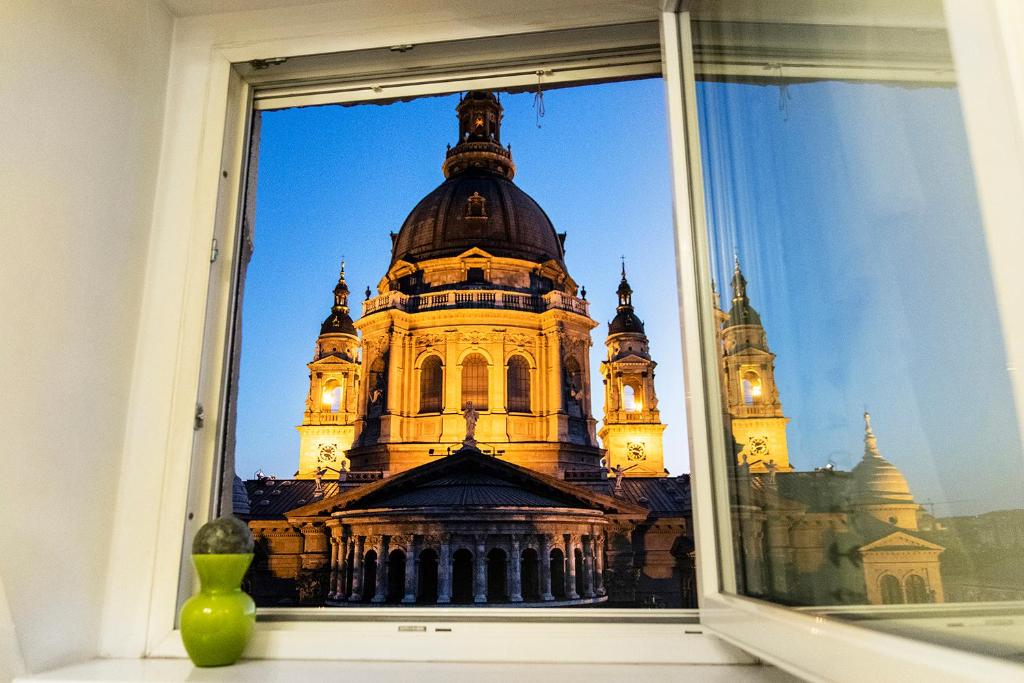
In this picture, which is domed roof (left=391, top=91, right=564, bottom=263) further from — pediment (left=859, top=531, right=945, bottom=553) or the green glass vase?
pediment (left=859, top=531, right=945, bottom=553)

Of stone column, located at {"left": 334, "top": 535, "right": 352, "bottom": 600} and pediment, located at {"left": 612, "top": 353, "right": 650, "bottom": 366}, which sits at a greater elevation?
pediment, located at {"left": 612, "top": 353, "right": 650, "bottom": 366}

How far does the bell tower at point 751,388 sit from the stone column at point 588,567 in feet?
24.4

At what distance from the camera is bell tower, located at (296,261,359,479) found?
1055 centimetres

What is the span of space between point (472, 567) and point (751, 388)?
26.9 ft

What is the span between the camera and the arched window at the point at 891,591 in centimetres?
60

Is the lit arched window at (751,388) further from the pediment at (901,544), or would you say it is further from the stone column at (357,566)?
the stone column at (357,566)

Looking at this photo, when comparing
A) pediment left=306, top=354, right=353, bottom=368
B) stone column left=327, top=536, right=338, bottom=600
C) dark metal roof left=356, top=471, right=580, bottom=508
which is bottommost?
stone column left=327, top=536, right=338, bottom=600

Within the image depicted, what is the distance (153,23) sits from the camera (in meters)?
1.37

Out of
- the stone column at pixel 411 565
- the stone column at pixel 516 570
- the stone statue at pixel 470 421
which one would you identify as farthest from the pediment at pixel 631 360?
the stone column at pixel 411 565

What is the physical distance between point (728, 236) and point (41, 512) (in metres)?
1.07

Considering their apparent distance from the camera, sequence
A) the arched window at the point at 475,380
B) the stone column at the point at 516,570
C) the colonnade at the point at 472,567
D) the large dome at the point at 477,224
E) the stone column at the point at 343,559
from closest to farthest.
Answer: the colonnade at the point at 472,567 < the stone column at the point at 516,570 < the stone column at the point at 343,559 < the arched window at the point at 475,380 < the large dome at the point at 477,224

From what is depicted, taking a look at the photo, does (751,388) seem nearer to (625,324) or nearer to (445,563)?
(445,563)

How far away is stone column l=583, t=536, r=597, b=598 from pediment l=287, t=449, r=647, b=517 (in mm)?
407

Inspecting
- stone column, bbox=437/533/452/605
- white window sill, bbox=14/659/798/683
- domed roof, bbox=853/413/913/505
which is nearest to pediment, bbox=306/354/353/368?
stone column, bbox=437/533/452/605
